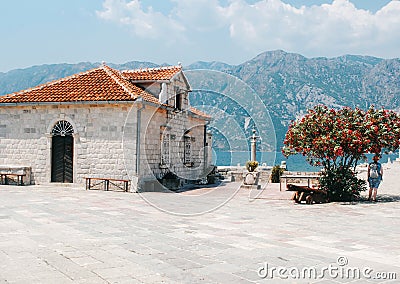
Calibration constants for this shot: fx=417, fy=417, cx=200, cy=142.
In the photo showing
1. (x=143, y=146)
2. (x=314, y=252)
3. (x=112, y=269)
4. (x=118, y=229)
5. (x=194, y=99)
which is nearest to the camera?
(x=112, y=269)

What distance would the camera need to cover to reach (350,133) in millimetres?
12703

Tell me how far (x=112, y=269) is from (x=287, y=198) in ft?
35.1

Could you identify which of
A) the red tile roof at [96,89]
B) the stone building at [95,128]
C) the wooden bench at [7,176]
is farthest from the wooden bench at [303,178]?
the wooden bench at [7,176]

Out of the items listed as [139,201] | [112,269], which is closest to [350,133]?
[139,201]

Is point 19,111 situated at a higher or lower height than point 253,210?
higher

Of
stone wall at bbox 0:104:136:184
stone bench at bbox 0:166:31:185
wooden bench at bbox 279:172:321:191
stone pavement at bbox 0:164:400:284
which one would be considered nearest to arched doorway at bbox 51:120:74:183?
stone wall at bbox 0:104:136:184

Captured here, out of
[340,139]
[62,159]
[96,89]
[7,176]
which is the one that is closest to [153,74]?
[96,89]

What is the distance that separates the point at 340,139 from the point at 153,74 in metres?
10.4

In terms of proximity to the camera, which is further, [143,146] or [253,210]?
[143,146]

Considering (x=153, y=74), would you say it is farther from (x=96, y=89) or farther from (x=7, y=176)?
(x=7, y=176)

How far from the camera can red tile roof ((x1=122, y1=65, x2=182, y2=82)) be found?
1959 centimetres

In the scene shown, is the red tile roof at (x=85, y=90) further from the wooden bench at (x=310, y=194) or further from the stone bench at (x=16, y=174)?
the wooden bench at (x=310, y=194)

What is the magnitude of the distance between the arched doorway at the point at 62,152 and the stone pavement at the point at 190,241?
4.55 m

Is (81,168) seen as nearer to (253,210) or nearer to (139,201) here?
(139,201)
